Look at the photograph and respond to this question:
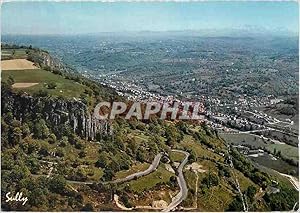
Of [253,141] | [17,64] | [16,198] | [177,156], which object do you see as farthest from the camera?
[253,141]

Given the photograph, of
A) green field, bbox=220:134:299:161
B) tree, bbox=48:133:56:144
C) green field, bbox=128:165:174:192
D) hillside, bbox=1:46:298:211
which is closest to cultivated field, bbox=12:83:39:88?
hillside, bbox=1:46:298:211

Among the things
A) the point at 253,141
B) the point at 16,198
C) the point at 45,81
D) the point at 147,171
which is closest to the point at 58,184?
the point at 16,198

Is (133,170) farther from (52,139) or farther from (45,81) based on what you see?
(45,81)

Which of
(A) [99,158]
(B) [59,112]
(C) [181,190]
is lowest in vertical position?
(C) [181,190]

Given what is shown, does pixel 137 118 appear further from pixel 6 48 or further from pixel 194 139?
pixel 6 48

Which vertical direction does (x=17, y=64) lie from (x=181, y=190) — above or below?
above

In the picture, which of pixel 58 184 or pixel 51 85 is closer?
pixel 58 184

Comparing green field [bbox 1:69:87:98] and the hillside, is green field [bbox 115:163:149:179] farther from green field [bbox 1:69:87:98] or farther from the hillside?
green field [bbox 1:69:87:98]

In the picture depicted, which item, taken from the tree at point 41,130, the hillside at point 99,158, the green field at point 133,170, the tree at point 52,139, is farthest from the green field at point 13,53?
the green field at point 133,170
